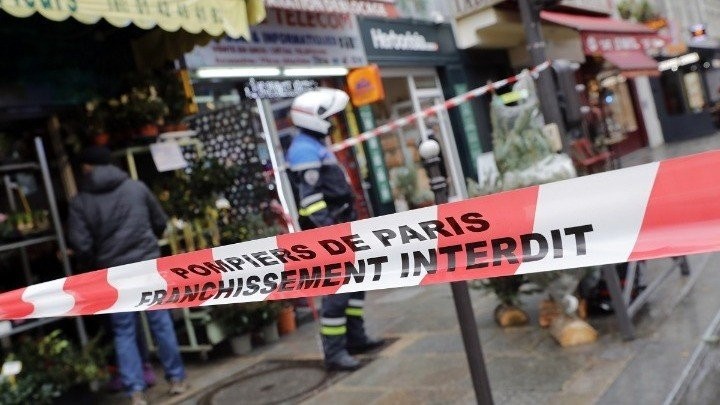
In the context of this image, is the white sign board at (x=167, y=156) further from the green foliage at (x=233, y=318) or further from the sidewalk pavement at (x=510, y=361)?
the sidewalk pavement at (x=510, y=361)

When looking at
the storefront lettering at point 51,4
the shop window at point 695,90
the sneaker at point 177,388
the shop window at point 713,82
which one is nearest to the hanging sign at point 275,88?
the storefront lettering at point 51,4

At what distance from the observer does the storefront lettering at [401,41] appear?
1065 centimetres

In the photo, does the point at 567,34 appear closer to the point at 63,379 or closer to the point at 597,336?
the point at 597,336

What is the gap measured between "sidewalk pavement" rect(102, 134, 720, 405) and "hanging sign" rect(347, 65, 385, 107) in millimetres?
4653

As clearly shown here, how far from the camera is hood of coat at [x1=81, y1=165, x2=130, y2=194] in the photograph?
4.69 m

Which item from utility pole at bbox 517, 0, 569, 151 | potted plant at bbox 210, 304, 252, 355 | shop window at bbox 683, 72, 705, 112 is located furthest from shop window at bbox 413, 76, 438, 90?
shop window at bbox 683, 72, 705, 112

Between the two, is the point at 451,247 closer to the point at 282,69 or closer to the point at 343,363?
the point at 343,363

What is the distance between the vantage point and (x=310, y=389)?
4.35 meters

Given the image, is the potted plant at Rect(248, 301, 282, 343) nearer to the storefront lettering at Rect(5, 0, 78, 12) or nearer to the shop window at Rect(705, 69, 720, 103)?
the storefront lettering at Rect(5, 0, 78, 12)

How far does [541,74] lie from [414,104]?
7.06 meters

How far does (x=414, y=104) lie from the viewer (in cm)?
1174

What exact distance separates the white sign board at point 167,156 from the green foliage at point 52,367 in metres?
1.78

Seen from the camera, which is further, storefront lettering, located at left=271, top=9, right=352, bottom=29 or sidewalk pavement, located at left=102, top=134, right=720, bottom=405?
storefront lettering, located at left=271, top=9, right=352, bottom=29

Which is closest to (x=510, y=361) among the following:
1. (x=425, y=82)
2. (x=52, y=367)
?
(x=52, y=367)
